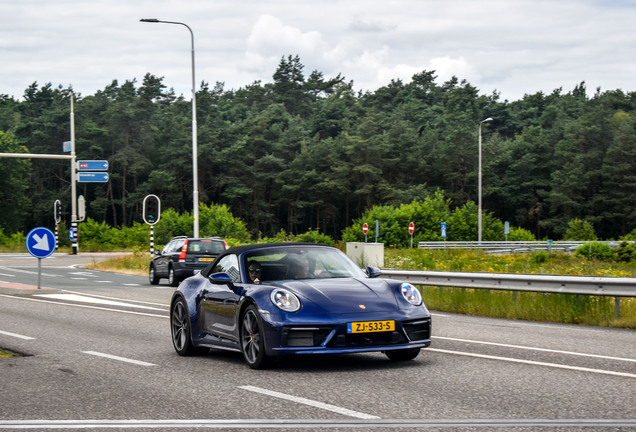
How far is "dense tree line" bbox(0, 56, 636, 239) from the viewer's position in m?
102

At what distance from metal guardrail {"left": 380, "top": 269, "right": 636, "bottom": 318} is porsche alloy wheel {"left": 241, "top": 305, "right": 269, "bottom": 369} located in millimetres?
7765

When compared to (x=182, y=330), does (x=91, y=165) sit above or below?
above

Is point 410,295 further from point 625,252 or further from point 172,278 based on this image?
point 625,252

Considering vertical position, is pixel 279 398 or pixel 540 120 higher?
pixel 540 120

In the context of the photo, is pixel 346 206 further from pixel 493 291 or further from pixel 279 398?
pixel 279 398

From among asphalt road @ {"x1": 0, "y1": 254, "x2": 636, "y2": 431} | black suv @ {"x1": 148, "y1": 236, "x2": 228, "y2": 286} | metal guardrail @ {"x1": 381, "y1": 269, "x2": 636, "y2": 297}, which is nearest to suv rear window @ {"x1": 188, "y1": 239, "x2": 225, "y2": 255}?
black suv @ {"x1": 148, "y1": 236, "x2": 228, "y2": 286}

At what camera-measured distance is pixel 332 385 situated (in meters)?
8.15

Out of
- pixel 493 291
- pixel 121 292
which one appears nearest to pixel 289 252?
pixel 493 291

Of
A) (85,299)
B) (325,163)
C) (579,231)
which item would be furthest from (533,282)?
(325,163)

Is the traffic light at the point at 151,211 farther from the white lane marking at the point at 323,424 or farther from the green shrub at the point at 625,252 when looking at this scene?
the white lane marking at the point at 323,424

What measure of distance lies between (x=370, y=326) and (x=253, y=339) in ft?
4.16

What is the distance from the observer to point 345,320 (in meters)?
8.84

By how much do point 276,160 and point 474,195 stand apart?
2361cm

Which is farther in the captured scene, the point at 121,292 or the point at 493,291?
the point at 121,292
